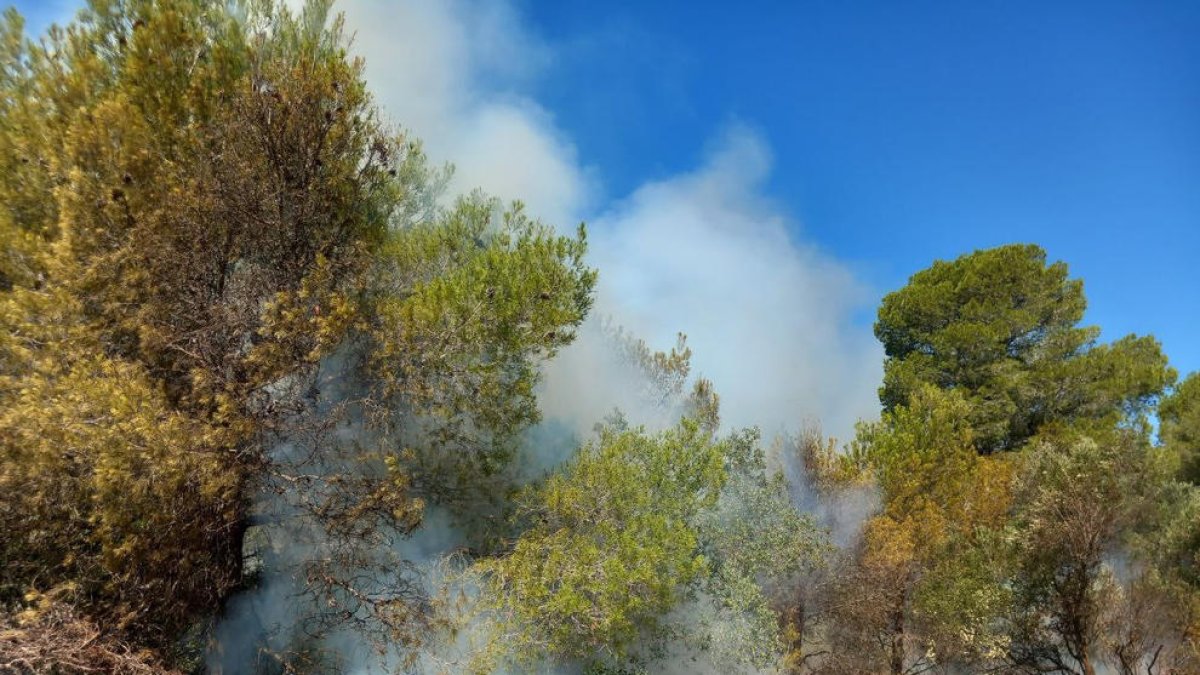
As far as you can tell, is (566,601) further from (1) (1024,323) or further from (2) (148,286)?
(1) (1024,323)

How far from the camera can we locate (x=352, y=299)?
380 inches

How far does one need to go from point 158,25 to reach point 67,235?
136 inches

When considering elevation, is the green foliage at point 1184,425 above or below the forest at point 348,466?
above

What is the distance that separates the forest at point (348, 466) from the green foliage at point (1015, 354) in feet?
19.1

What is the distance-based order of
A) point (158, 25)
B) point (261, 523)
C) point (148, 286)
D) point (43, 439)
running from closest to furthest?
point (43, 439) < point (148, 286) < point (158, 25) < point (261, 523)

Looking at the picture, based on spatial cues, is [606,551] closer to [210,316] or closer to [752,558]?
[752,558]

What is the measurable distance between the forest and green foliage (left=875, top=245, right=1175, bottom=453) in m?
5.83

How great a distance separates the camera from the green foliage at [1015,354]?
65.4 feet

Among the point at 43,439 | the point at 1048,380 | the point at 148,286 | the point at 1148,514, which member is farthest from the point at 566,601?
the point at 1048,380

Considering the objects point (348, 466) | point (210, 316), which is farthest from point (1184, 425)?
point (210, 316)

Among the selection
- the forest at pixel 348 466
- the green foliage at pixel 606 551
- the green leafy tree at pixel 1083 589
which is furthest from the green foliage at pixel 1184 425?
the green foliage at pixel 606 551

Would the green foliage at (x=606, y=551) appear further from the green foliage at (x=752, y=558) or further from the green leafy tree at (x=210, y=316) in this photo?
the green leafy tree at (x=210, y=316)

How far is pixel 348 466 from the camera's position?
951 centimetres

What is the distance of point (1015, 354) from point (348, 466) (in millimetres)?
21111
